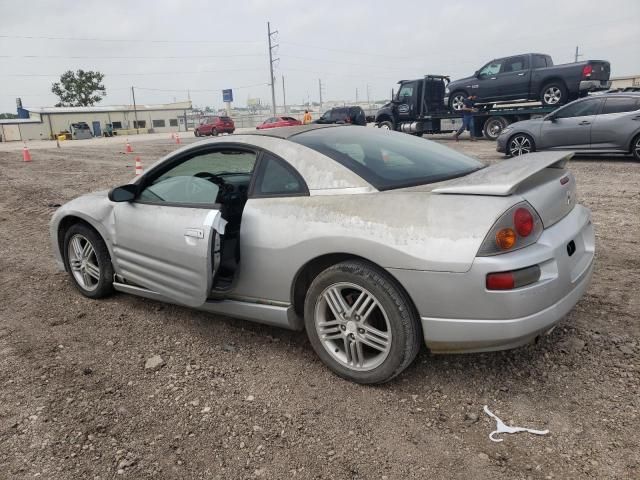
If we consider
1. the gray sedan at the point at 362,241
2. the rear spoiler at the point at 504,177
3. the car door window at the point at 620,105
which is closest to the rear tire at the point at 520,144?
the car door window at the point at 620,105

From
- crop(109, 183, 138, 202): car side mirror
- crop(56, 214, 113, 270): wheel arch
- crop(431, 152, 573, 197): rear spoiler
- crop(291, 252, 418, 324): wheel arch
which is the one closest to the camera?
crop(431, 152, 573, 197): rear spoiler

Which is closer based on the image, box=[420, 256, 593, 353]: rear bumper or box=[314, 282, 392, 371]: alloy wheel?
box=[420, 256, 593, 353]: rear bumper

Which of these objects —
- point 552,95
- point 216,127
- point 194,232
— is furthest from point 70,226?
point 216,127

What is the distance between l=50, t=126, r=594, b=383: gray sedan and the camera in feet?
7.98

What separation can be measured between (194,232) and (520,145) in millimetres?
10297

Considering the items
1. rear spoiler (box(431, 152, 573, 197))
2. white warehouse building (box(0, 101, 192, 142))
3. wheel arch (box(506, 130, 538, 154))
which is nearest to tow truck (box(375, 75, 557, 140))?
wheel arch (box(506, 130, 538, 154))

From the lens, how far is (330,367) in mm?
2965

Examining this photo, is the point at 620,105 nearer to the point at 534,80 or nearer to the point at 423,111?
the point at 534,80

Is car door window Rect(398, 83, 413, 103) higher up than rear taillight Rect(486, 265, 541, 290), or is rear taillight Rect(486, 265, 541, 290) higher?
car door window Rect(398, 83, 413, 103)

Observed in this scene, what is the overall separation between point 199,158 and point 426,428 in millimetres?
2361

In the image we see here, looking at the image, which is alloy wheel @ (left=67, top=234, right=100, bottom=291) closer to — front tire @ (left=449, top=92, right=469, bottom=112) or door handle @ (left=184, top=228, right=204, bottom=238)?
door handle @ (left=184, top=228, right=204, bottom=238)

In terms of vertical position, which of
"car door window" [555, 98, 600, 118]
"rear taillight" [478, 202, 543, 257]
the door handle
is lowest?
the door handle

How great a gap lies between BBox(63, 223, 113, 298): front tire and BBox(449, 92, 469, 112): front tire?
1722cm

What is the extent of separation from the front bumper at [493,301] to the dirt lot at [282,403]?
40 cm
